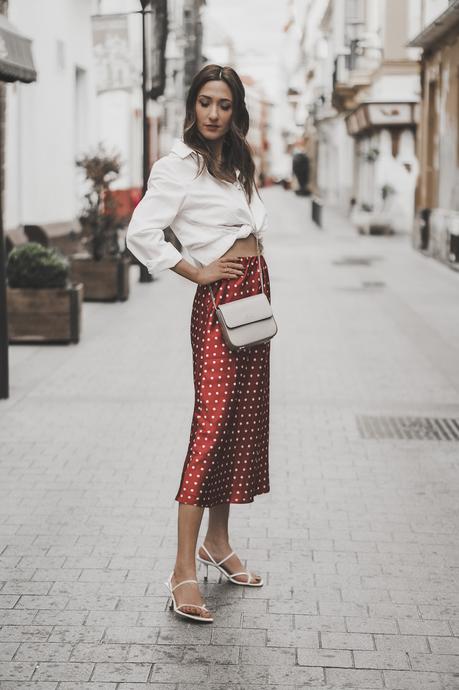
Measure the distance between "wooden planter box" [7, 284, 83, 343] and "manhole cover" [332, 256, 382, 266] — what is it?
10.8 metres

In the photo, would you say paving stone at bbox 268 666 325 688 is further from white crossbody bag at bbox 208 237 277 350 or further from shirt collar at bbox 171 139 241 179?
shirt collar at bbox 171 139 241 179

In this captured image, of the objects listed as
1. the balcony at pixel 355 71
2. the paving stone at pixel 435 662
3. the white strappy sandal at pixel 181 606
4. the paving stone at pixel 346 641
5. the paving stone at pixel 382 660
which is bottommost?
the paving stone at pixel 435 662

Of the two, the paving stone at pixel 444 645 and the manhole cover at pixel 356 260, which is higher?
the manhole cover at pixel 356 260

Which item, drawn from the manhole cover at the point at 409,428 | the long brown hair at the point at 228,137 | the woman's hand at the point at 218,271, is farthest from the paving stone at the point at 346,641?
the manhole cover at the point at 409,428

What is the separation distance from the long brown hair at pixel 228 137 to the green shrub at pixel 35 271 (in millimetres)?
6626

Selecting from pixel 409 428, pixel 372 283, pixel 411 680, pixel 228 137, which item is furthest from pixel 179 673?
pixel 372 283

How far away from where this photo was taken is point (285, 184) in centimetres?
8456

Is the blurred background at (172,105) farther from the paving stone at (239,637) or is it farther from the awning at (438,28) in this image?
the paving stone at (239,637)

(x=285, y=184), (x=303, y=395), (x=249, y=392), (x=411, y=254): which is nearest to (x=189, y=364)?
(x=303, y=395)

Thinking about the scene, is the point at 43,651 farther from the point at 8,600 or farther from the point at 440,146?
the point at 440,146

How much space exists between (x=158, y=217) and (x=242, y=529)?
1.86 m

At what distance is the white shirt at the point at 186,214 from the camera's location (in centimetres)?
418

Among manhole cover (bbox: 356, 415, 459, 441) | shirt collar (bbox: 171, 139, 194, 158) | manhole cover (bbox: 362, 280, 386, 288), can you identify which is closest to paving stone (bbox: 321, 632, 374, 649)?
shirt collar (bbox: 171, 139, 194, 158)

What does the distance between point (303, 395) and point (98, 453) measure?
235cm
